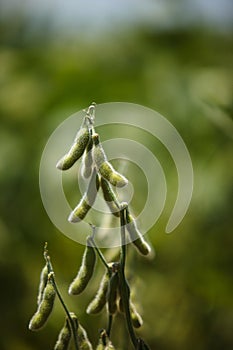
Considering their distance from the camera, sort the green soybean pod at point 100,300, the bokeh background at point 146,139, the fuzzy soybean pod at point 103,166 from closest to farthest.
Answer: the fuzzy soybean pod at point 103,166
the green soybean pod at point 100,300
the bokeh background at point 146,139

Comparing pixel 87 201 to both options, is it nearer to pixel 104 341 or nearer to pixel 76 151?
pixel 76 151

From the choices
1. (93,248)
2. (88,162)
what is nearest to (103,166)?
(88,162)

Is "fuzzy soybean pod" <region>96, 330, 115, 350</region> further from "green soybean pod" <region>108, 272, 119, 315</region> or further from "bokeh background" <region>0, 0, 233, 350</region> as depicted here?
"bokeh background" <region>0, 0, 233, 350</region>

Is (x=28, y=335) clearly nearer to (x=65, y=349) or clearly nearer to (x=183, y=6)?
(x=65, y=349)

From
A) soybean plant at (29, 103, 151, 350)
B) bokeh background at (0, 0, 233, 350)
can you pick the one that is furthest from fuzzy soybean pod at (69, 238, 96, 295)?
bokeh background at (0, 0, 233, 350)

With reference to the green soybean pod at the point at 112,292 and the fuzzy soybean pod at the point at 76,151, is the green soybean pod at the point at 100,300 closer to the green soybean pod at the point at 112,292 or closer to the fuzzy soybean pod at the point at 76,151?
the green soybean pod at the point at 112,292

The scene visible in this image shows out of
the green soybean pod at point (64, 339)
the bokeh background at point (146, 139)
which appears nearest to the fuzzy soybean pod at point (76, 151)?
the green soybean pod at point (64, 339)

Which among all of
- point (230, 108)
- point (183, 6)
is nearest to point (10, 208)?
point (230, 108)
